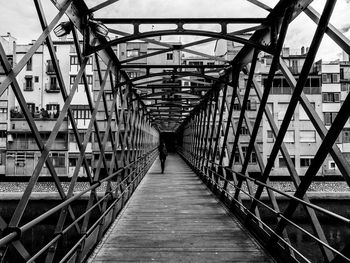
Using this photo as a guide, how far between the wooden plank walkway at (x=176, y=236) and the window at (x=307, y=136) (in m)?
28.8

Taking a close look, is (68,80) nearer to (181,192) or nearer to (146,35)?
(181,192)

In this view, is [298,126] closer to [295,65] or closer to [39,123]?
[295,65]

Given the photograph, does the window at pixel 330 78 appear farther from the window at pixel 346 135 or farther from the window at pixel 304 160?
the window at pixel 304 160

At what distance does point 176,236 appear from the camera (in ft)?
17.6

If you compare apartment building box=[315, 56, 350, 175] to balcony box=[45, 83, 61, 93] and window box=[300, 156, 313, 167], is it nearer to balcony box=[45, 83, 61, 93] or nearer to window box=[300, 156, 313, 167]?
window box=[300, 156, 313, 167]

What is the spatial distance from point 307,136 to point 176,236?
107ft

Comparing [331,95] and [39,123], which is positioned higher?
[331,95]

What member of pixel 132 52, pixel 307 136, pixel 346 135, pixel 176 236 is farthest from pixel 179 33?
pixel 132 52

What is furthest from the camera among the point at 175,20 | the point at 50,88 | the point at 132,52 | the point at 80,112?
the point at 132,52

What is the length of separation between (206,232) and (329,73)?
34.6m

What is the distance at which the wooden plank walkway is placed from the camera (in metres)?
4.41

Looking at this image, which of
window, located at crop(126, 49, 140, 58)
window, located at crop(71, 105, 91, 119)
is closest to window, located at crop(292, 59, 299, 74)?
window, located at crop(126, 49, 140, 58)

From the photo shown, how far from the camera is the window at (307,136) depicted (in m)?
34.7

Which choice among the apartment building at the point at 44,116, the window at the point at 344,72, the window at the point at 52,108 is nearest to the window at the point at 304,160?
the window at the point at 344,72
